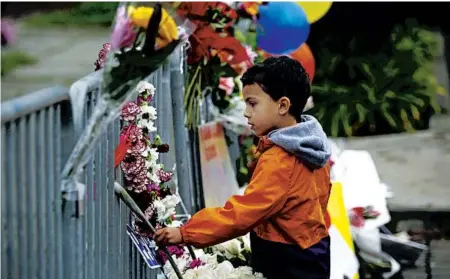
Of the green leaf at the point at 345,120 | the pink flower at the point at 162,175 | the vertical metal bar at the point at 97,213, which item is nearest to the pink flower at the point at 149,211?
the pink flower at the point at 162,175

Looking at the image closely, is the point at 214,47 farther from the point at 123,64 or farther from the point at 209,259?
the point at 123,64

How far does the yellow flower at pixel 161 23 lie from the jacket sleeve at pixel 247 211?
58cm

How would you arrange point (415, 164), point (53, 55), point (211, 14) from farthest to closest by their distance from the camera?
point (53, 55) → point (415, 164) → point (211, 14)

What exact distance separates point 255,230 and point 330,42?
23.5 feet

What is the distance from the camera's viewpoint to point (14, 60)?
36.7 feet

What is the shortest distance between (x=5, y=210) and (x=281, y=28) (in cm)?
361

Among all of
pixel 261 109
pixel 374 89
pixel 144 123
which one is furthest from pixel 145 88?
pixel 374 89

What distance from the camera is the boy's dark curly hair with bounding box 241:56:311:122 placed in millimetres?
3318

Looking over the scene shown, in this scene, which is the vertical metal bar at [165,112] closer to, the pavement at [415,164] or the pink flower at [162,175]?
the pink flower at [162,175]

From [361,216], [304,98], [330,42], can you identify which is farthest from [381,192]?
[330,42]

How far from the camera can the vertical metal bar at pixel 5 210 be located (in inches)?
89.8

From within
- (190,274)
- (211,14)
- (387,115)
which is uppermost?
Result: (211,14)

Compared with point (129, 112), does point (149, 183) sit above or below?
below

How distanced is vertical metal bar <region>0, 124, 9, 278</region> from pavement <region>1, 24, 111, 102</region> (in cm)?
742
